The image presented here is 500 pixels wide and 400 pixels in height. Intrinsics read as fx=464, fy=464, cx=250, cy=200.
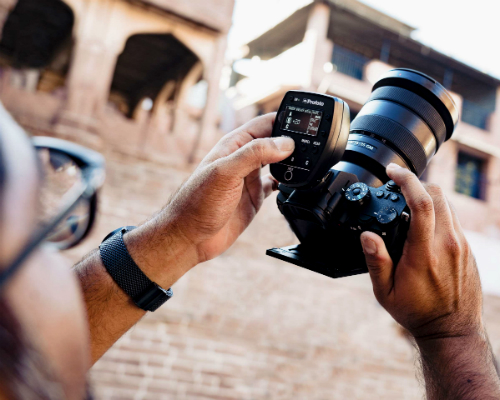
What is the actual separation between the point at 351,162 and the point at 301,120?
22cm

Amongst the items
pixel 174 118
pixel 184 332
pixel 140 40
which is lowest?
pixel 184 332

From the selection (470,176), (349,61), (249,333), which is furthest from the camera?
(470,176)

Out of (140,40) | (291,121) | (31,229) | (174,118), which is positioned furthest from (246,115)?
(31,229)

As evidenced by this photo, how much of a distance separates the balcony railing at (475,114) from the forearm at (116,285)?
879cm

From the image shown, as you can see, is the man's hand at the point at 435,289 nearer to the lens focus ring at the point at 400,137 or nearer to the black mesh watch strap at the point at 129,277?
the lens focus ring at the point at 400,137

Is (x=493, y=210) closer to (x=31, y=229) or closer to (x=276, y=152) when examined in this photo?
(x=276, y=152)

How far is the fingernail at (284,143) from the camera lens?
0.85 meters

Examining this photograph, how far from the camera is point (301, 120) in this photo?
2.92 feet

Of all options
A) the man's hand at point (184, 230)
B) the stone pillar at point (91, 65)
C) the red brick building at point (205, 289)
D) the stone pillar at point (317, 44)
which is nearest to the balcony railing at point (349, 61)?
the stone pillar at point (317, 44)

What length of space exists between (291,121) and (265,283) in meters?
3.82

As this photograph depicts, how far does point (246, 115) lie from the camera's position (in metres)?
7.56

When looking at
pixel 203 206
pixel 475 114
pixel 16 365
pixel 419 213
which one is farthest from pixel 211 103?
pixel 475 114

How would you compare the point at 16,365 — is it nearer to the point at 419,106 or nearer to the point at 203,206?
the point at 203,206

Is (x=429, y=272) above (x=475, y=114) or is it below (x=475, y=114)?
above
